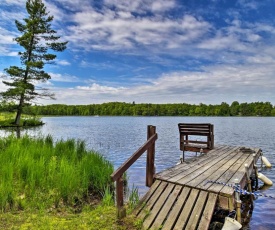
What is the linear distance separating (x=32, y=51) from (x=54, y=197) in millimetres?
32972

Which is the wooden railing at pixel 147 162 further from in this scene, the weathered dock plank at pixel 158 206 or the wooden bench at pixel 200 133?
the wooden bench at pixel 200 133

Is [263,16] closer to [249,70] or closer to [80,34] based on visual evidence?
[249,70]

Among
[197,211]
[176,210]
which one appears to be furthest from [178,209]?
[197,211]

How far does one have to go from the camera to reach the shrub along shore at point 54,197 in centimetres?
A: 416

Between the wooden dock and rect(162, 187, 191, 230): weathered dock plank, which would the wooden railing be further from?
rect(162, 187, 191, 230): weathered dock plank

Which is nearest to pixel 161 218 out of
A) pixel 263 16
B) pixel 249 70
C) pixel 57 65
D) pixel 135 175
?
pixel 135 175

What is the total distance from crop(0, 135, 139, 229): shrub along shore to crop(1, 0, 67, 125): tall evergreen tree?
28.3 m

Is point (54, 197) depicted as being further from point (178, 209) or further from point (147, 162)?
point (178, 209)

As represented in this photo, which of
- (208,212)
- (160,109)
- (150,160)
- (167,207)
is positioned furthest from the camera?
(160,109)

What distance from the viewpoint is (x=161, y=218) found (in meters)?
4.17

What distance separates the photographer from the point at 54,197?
17.3ft

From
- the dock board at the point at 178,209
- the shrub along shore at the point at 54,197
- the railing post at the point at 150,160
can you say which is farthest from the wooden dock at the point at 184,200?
the shrub along shore at the point at 54,197

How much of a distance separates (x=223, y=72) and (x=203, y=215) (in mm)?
37126

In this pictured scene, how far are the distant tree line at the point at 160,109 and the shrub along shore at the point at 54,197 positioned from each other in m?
106
